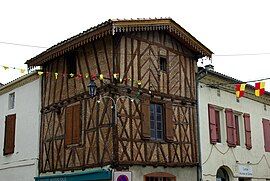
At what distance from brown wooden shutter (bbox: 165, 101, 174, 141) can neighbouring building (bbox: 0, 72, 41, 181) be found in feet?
18.6

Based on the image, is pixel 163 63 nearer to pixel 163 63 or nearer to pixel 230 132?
pixel 163 63

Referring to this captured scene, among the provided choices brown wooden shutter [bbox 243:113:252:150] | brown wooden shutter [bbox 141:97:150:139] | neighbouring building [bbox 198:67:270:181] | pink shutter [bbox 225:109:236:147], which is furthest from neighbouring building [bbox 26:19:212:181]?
brown wooden shutter [bbox 243:113:252:150]

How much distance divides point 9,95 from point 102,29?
26.4 ft

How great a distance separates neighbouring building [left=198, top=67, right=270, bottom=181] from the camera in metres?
17.3

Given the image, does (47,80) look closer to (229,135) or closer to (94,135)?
(94,135)

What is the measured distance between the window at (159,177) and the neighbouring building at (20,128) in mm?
5289

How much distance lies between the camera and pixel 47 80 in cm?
1814

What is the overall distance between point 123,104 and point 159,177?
9.21ft

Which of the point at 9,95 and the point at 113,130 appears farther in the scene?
the point at 9,95

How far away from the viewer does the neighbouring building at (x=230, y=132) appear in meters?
17.3

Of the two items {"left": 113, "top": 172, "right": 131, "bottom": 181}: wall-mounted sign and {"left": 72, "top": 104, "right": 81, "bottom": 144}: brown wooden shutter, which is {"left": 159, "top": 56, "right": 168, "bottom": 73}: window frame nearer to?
{"left": 72, "top": 104, "right": 81, "bottom": 144}: brown wooden shutter

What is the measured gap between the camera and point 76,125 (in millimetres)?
15773

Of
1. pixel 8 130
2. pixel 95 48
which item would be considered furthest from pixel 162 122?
pixel 8 130

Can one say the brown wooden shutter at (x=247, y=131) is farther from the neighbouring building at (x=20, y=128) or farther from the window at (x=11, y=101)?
the window at (x=11, y=101)
